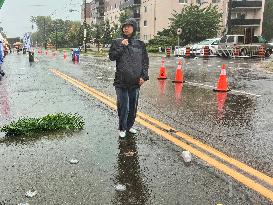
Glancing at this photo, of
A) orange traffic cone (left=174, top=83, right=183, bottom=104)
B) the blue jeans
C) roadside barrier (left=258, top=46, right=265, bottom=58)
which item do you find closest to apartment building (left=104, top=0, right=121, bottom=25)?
roadside barrier (left=258, top=46, right=265, bottom=58)

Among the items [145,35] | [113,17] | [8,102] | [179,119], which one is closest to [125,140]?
[179,119]

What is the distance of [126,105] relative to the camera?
6293 mm

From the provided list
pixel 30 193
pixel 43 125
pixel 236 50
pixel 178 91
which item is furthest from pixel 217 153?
pixel 236 50

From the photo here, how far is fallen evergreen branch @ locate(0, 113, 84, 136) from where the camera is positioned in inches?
251

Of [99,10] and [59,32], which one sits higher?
[99,10]

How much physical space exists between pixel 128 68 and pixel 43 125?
178 cm

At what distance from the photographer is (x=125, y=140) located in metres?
6.02

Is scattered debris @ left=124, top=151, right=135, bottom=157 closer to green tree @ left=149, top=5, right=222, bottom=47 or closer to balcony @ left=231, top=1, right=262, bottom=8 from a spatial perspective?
green tree @ left=149, top=5, right=222, bottom=47

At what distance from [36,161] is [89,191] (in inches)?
51.1

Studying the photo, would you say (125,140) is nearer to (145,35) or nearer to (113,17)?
(145,35)

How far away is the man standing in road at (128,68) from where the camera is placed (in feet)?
19.8

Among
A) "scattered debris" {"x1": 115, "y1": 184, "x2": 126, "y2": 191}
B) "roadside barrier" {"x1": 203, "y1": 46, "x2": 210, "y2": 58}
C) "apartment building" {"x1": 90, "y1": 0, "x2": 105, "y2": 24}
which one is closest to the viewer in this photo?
"scattered debris" {"x1": 115, "y1": 184, "x2": 126, "y2": 191}

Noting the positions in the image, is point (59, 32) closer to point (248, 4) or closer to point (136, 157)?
point (248, 4)

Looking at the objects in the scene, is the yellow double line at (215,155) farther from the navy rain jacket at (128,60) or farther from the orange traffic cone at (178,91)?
the orange traffic cone at (178,91)
